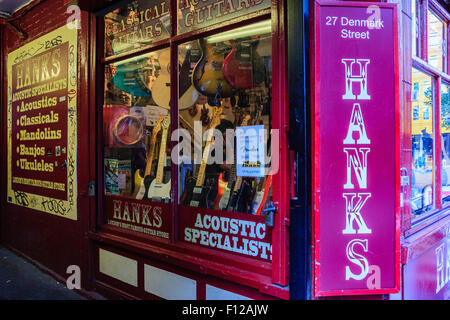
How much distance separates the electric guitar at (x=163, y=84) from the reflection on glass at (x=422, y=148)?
238cm

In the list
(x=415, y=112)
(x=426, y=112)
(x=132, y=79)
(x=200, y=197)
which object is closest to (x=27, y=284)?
(x=200, y=197)

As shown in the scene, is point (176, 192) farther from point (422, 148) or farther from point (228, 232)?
point (422, 148)

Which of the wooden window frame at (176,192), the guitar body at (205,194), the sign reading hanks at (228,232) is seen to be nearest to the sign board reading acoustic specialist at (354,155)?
the wooden window frame at (176,192)

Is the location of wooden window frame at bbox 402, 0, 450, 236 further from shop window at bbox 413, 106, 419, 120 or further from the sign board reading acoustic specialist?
the sign board reading acoustic specialist

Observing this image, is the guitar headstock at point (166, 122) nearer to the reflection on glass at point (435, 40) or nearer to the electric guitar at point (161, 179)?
the electric guitar at point (161, 179)

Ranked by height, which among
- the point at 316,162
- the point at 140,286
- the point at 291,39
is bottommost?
the point at 140,286

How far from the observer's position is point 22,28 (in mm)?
5695

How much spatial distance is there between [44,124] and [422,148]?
5.00 metres

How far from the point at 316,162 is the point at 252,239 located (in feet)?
3.03

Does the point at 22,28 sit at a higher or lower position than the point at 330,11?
higher
